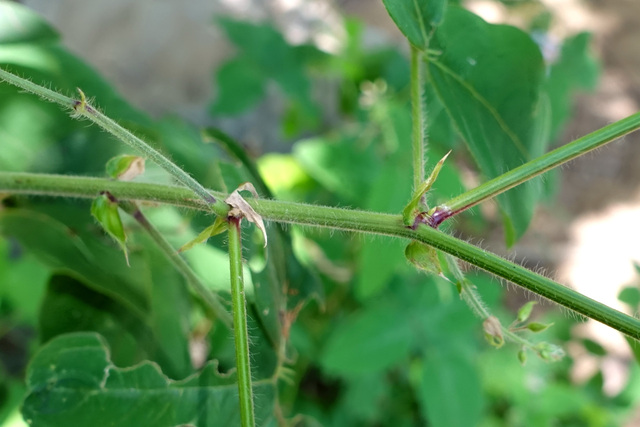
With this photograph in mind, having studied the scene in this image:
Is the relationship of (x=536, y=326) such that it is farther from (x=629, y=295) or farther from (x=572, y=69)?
(x=572, y=69)

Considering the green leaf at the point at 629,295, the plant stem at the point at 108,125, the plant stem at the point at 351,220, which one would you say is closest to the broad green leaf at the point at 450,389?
the green leaf at the point at 629,295

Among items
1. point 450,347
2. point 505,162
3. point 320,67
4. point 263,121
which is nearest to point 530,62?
point 505,162

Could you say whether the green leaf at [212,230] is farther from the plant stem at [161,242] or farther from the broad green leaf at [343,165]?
the broad green leaf at [343,165]

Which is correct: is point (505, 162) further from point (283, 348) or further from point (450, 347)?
point (450, 347)

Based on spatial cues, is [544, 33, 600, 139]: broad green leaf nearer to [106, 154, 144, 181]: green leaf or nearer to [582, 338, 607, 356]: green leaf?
[582, 338, 607, 356]: green leaf

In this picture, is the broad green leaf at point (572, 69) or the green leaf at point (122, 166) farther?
the broad green leaf at point (572, 69)
